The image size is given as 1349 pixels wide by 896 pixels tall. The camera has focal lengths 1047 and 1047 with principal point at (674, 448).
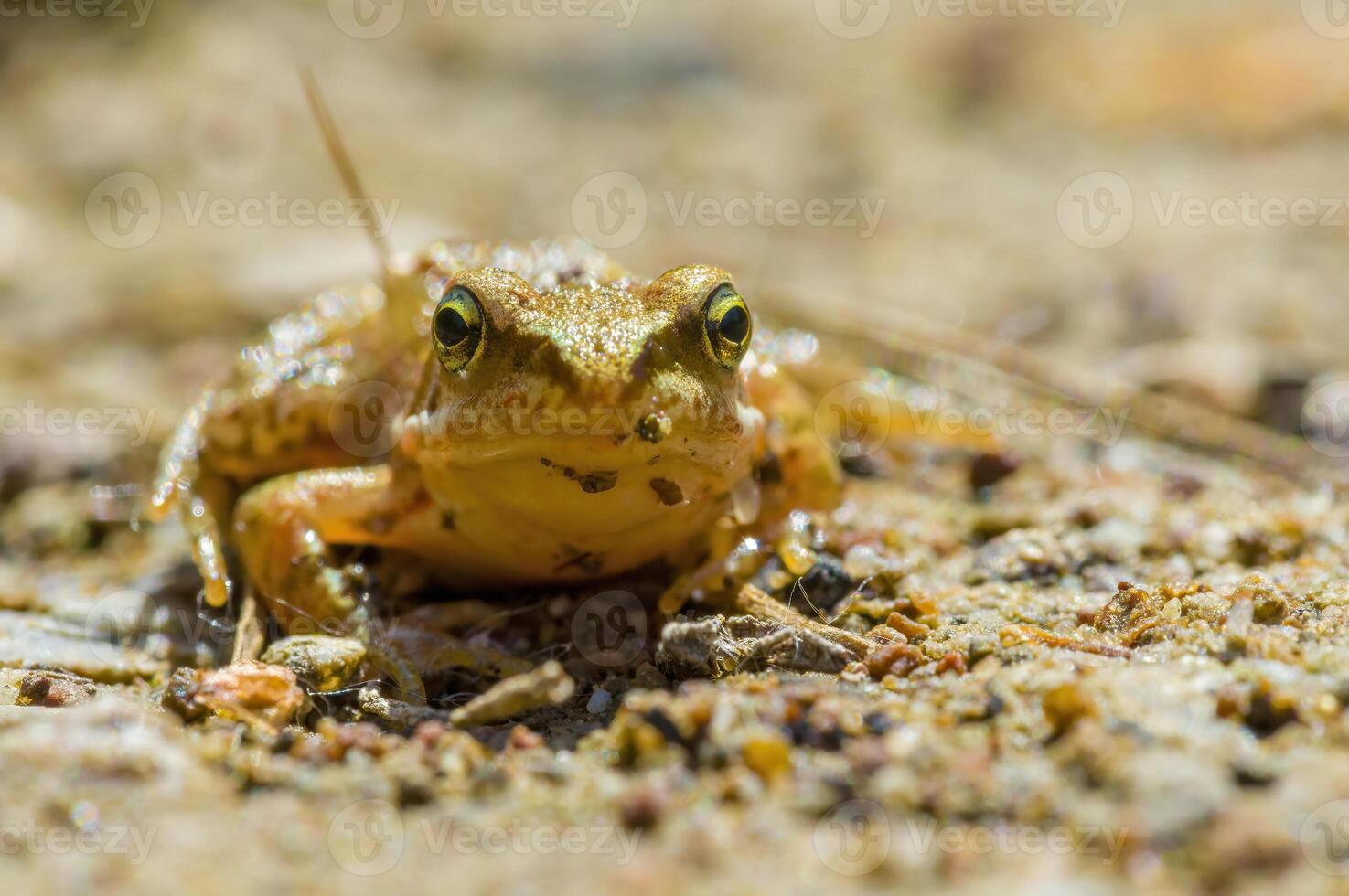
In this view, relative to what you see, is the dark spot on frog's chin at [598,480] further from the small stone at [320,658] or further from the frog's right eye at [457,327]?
the small stone at [320,658]

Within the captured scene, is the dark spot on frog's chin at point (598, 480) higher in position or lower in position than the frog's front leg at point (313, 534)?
higher

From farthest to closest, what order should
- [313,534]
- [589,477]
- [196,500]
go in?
[196,500] < [313,534] < [589,477]

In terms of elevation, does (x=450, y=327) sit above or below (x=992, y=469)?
above

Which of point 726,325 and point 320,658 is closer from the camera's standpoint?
point 320,658

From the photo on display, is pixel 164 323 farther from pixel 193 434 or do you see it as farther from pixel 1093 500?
pixel 1093 500

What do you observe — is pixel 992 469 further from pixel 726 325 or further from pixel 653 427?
pixel 653 427

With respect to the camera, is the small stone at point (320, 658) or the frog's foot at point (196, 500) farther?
the frog's foot at point (196, 500)

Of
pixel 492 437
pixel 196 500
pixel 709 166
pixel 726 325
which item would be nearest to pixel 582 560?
pixel 492 437

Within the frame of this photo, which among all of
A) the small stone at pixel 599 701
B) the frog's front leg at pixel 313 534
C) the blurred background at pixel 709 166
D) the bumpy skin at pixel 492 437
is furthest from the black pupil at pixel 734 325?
the blurred background at pixel 709 166
